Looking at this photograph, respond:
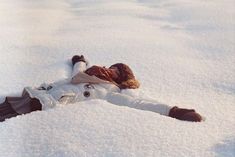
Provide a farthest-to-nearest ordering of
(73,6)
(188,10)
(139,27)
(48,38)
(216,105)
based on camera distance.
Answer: (73,6) → (188,10) → (139,27) → (48,38) → (216,105)

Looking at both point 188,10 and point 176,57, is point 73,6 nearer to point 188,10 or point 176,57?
point 188,10

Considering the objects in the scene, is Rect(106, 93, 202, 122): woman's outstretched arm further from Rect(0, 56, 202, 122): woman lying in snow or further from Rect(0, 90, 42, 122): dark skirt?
Rect(0, 90, 42, 122): dark skirt

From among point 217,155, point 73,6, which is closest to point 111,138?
point 217,155

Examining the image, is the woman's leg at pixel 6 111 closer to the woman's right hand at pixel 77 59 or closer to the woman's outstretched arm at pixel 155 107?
the woman's outstretched arm at pixel 155 107

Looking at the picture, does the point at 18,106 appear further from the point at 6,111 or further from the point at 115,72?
the point at 115,72

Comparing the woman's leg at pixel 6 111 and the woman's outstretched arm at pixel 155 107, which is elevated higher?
the woman's outstretched arm at pixel 155 107

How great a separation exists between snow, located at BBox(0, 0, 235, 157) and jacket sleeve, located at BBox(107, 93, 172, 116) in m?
0.05

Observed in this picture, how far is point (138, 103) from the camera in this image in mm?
1248

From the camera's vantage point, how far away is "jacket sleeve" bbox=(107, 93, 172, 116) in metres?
1.21

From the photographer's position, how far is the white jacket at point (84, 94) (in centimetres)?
123

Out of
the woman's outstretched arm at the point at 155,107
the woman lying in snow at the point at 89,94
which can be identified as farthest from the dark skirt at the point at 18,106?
the woman's outstretched arm at the point at 155,107

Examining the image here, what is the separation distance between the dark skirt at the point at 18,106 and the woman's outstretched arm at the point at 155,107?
0.66ft

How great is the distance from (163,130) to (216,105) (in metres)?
0.36

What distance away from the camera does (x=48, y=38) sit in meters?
2.00
